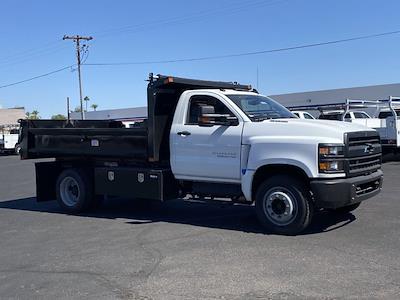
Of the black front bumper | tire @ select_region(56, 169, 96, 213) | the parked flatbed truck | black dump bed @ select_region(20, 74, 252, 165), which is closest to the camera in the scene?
the black front bumper

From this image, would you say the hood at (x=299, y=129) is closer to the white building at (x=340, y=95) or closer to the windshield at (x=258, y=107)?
the windshield at (x=258, y=107)

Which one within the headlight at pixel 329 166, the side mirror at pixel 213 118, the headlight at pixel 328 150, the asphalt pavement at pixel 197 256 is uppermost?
the side mirror at pixel 213 118

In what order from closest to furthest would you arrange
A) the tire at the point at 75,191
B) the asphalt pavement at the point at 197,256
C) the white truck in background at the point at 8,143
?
the asphalt pavement at the point at 197,256 < the tire at the point at 75,191 < the white truck in background at the point at 8,143

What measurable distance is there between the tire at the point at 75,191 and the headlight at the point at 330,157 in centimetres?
509

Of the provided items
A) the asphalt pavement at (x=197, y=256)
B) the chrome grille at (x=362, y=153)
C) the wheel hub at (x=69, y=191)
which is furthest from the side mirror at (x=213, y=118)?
the wheel hub at (x=69, y=191)

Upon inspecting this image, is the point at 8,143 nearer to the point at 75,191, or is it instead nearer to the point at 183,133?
the point at 75,191

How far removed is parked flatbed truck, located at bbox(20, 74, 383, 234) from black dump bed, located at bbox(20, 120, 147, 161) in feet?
0.07

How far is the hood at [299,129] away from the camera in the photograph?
7945mm

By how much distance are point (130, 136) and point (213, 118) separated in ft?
6.45

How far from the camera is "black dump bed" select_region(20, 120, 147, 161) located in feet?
33.4

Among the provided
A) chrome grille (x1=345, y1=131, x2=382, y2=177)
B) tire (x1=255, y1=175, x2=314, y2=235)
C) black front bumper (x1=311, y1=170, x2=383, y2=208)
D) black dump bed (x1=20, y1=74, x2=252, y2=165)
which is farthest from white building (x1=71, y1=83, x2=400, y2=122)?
black front bumper (x1=311, y1=170, x2=383, y2=208)

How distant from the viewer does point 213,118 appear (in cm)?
898

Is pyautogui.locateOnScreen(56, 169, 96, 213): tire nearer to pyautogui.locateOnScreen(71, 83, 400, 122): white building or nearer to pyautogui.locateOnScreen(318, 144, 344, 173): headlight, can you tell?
pyautogui.locateOnScreen(318, 144, 344, 173): headlight

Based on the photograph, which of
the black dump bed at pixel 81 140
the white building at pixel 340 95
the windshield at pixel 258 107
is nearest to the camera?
the windshield at pixel 258 107
